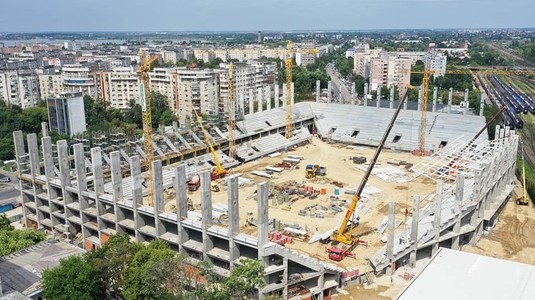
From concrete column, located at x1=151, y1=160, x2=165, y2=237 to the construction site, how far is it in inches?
3.3

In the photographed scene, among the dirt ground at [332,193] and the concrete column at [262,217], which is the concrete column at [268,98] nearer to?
the dirt ground at [332,193]

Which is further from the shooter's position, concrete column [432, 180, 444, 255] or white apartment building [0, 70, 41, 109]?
white apartment building [0, 70, 41, 109]

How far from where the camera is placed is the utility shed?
23.0m

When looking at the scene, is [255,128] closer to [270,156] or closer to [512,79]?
[270,156]

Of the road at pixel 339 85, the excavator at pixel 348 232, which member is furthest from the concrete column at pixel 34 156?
the road at pixel 339 85

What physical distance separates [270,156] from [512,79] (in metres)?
119

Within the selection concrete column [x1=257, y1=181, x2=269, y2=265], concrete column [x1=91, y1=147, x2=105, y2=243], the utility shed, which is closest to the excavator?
concrete column [x1=257, y1=181, x2=269, y2=265]

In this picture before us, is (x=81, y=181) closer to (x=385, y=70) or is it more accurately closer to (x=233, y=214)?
(x=233, y=214)

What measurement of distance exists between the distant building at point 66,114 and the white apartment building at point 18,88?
83.7 ft

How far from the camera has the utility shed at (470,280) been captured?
2298 cm

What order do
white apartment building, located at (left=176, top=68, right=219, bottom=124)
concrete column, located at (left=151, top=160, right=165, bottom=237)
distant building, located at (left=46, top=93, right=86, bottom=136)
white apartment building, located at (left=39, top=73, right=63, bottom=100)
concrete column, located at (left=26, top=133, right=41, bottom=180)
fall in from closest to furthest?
concrete column, located at (left=151, top=160, right=165, bottom=237) → concrete column, located at (left=26, top=133, right=41, bottom=180) → distant building, located at (left=46, top=93, right=86, bottom=136) → white apartment building, located at (left=176, top=68, right=219, bottom=124) → white apartment building, located at (left=39, top=73, right=63, bottom=100)

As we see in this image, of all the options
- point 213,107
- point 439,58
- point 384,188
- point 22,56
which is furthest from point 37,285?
point 22,56

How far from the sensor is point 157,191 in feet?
110

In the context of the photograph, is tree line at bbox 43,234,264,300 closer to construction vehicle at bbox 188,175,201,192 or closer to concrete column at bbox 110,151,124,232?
concrete column at bbox 110,151,124,232
